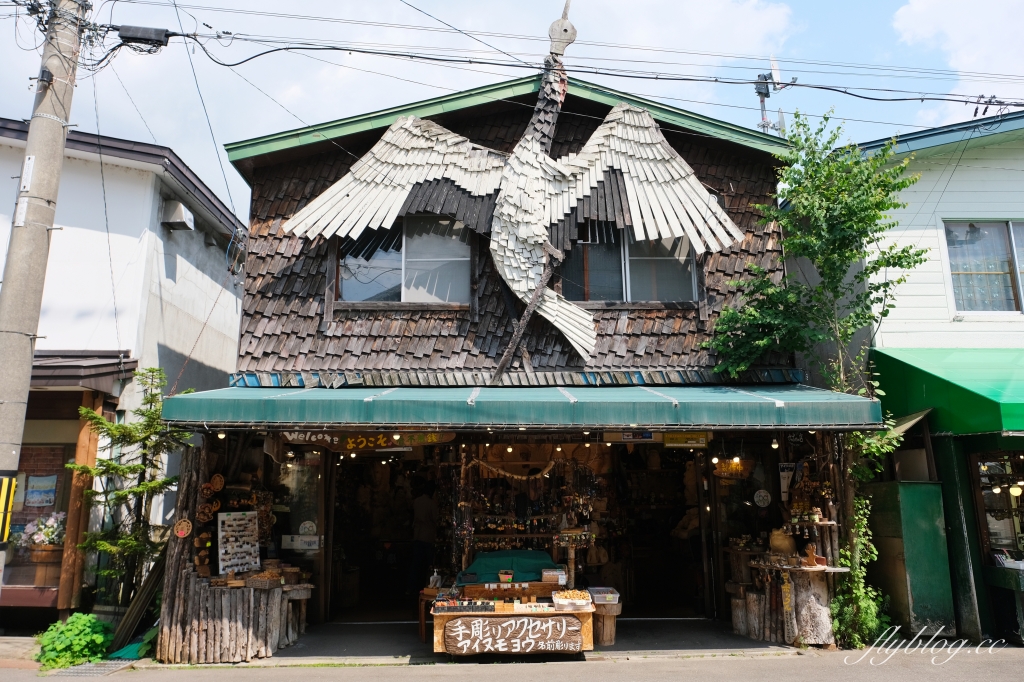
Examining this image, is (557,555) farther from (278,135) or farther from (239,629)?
(278,135)

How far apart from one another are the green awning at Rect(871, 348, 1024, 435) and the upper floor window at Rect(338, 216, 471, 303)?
248 inches

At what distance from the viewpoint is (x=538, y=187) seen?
1062cm

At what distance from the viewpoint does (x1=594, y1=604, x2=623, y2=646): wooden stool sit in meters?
9.49

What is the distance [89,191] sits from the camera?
11383mm

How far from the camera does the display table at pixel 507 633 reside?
866 centimetres

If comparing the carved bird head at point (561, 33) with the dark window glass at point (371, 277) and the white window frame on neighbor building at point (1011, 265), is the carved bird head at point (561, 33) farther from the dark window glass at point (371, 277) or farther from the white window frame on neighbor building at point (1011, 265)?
the white window frame on neighbor building at point (1011, 265)

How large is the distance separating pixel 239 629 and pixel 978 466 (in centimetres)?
1021

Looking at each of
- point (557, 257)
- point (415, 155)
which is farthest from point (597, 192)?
point (415, 155)

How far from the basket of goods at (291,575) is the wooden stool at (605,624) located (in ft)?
13.7

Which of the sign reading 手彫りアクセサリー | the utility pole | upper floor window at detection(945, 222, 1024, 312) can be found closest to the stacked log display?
the sign reading 手彫りアクセサリー

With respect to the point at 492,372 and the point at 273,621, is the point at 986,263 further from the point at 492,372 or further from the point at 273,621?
the point at 273,621

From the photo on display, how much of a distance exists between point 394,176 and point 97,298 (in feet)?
16.4

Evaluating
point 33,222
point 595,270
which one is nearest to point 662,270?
point 595,270

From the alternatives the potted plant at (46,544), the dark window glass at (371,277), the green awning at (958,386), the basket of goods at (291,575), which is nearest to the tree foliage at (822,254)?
the green awning at (958,386)
